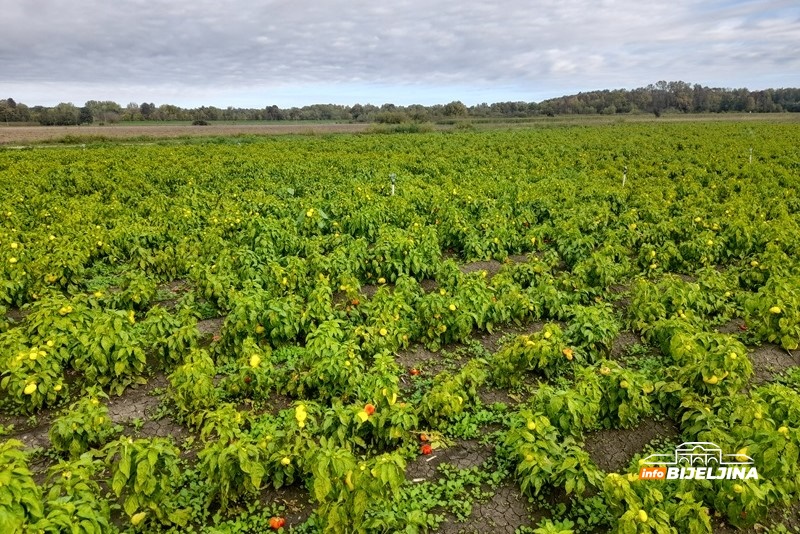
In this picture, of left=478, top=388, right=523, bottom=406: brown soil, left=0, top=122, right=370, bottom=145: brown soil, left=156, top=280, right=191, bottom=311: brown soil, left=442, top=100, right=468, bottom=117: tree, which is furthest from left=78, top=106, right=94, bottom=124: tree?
left=478, top=388, right=523, bottom=406: brown soil

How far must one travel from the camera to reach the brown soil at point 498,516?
168 inches

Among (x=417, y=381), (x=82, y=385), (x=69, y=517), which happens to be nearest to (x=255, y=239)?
(x=82, y=385)

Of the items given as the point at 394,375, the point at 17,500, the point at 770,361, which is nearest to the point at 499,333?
the point at 394,375

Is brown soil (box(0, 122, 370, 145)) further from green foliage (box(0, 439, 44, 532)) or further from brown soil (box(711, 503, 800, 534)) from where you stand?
brown soil (box(711, 503, 800, 534))

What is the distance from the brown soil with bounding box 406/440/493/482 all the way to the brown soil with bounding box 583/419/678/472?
3.78ft

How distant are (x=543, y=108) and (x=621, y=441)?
12806cm

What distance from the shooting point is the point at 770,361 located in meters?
6.97

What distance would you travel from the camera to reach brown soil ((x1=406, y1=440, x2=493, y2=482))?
4879 millimetres

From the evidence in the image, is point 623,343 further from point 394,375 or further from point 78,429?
point 78,429

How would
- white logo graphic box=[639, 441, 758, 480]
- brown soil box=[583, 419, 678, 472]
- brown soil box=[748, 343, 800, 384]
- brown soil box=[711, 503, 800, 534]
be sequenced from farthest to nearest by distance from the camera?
brown soil box=[748, 343, 800, 384], brown soil box=[583, 419, 678, 472], brown soil box=[711, 503, 800, 534], white logo graphic box=[639, 441, 758, 480]

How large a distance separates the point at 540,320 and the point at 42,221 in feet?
42.5

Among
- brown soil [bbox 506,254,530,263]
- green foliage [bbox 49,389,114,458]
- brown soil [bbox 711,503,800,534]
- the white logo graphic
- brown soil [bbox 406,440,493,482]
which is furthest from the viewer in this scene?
brown soil [bbox 506,254,530,263]

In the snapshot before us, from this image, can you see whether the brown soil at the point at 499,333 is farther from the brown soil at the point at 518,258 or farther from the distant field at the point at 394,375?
the brown soil at the point at 518,258

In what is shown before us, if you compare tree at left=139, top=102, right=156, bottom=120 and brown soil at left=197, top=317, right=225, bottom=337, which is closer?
brown soil at left=197, top=317, right=225, bottom=337
